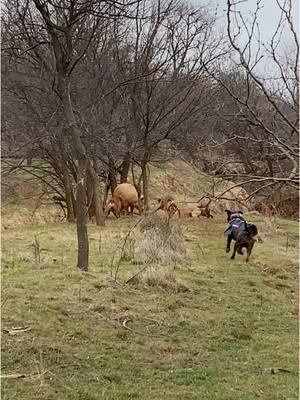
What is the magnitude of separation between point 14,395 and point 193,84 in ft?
55.5

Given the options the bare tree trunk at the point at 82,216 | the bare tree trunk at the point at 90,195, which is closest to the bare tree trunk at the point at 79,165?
the bare tree trunk at the point at 82,216

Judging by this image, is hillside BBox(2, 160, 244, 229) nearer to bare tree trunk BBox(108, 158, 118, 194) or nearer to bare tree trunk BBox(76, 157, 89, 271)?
bare tree trunk BBox(108, 158, 118, 194)

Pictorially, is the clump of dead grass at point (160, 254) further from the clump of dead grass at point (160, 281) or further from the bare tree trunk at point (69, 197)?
the bare tree trunk at point (69, 197)

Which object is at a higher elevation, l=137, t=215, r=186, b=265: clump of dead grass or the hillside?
the hillside

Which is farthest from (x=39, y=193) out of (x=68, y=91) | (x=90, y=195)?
(x=68, y=91)

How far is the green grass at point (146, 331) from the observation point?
484 centimetres

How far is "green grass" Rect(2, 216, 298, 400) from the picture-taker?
15.9 ft

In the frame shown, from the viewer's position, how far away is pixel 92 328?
6.35 meters

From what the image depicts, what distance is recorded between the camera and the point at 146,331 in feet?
21.6

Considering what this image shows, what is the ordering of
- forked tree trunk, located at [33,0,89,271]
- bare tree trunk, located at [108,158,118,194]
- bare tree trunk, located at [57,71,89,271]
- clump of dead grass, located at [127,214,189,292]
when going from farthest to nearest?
bare tree trunk, located at [108,158,118,194] → clump of dead grass, located at [127,214,189,292] → bare tree trunk, located at [57,71,89,271] → forked tree trunk, located at [33,0,89,271]

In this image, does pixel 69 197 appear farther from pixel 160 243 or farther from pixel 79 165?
pixel 79 165

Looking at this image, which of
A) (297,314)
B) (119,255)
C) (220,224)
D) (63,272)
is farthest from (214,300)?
(220,224)

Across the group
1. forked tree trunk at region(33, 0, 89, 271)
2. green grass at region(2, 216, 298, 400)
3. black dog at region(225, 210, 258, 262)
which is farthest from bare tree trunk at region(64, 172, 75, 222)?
forked tree trunk at region(33, 0, 89, 271)

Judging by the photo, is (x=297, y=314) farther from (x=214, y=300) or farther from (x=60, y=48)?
(x=60, y=48)
